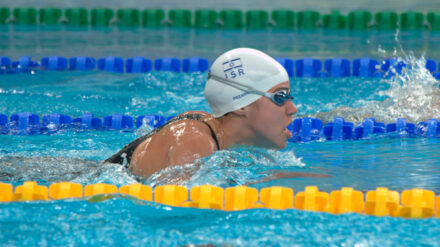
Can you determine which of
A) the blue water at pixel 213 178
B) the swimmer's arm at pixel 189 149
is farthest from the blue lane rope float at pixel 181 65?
the swimmer's arm at pixel 189 149

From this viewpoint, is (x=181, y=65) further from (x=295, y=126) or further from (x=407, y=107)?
(x=407, y=107)

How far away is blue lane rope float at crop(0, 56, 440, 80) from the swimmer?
4.04m

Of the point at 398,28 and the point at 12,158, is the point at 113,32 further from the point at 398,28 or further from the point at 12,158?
the point at 12,158

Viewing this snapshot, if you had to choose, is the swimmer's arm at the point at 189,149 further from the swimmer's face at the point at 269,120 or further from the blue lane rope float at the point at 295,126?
the blue lane rope float at the point at 295,126

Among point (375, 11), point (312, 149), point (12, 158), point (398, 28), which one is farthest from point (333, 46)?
point (12, 158)

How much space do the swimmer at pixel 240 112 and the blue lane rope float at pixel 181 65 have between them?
4.04 metres

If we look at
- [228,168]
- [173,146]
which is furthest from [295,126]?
[173,146]

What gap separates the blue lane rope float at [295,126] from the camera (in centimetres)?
480

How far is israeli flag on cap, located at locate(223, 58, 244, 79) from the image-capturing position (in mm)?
3088

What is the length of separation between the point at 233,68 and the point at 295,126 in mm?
1907

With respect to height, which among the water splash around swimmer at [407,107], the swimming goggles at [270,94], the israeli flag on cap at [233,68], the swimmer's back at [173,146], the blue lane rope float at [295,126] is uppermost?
the israeli flag on cap at [233,68]

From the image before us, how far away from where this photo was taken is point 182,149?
2824mm

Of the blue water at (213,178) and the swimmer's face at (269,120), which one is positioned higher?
the swimmer's face at (269,120)

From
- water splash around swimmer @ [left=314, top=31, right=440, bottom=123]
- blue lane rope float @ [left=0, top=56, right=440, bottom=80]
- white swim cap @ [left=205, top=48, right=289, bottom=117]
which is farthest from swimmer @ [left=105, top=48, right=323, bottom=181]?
blue lane rope float @ [left=0, top=56, right=440, bottom=80]
